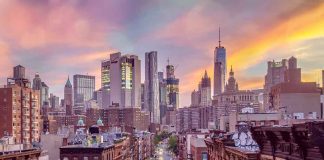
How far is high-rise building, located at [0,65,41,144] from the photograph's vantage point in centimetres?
10762

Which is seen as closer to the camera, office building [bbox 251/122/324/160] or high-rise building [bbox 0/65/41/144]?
office building [bbox 251/122/324/160]

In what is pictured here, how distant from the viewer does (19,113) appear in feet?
366

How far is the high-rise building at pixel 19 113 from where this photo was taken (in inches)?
4237

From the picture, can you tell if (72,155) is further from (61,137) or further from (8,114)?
(8,114)

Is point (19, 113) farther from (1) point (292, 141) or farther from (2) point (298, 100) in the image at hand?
(1) point (292, 141)

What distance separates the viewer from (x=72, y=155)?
216 ft

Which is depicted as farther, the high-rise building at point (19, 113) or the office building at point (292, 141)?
the high-rise building at point (19, 113)

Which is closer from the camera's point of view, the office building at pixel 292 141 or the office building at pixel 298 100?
the office building at pixel 292 141

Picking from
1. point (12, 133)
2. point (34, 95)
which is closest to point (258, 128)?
point (12, 133)

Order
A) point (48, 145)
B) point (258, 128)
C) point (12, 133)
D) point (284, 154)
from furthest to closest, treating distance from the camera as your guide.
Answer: point (12, 133), point (48, 145), point (258, 128), point (284, 154)

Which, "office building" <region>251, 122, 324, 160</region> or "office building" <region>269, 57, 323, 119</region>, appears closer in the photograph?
"office building" <region>251, 122, 324, 160</region>

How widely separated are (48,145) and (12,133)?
99.1 ft

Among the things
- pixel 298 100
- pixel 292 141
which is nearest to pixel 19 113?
pixel 298 100

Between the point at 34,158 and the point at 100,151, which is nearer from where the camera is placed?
the point at 34,158
